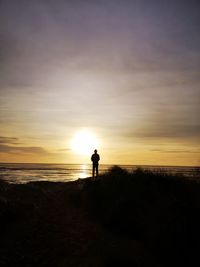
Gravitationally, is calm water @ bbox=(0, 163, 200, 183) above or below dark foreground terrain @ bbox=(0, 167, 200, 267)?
above

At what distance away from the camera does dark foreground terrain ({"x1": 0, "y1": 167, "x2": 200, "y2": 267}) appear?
5.64 m

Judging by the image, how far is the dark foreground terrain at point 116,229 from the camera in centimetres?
564

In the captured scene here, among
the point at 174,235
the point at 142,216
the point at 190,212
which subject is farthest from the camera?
the point at 142,216

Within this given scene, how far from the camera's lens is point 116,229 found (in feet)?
25.8

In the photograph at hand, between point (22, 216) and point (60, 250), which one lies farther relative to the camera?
point (22, 216)

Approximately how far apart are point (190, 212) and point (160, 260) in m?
1.44

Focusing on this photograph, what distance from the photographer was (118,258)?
17.7 ft

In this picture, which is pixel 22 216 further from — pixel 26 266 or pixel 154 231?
pixel 154 231

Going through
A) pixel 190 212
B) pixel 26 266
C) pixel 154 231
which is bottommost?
pixel 26 266

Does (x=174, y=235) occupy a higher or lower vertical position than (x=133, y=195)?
lower

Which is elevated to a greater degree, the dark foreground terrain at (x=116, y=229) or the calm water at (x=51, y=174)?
the calm water at (x=51, y=174)

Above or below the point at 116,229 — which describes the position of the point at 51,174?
above

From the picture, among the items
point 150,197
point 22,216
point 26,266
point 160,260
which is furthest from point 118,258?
point 22,216

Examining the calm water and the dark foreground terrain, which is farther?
the calm water
